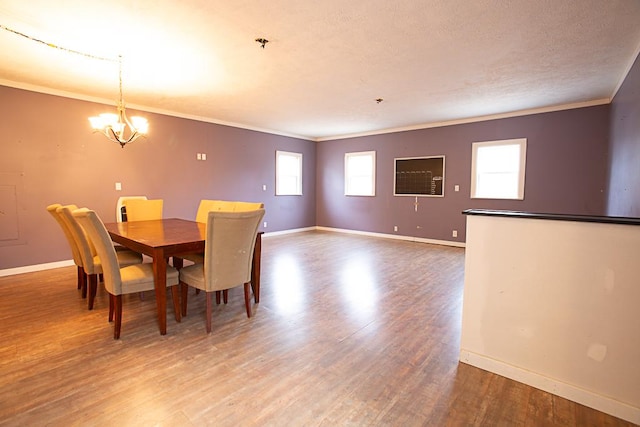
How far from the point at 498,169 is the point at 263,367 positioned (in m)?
5.47

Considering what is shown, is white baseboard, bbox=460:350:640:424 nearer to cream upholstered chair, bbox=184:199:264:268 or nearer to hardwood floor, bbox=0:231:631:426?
hardwood floor, bbox=0:231:631:426

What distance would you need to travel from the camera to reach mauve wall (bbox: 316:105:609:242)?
475cm

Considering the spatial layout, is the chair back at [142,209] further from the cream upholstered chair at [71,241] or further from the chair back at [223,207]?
the cream upholstered chair at [71,241]

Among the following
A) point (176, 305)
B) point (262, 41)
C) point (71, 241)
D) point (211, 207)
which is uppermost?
point (262, 41)

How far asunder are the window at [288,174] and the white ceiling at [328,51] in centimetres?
259

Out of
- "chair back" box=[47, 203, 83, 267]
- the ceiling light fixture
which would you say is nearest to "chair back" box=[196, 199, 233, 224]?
"chair back" box=[47, 203, 83, 267]

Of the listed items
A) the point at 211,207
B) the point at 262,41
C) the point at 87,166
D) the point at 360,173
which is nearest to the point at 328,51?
the point at 262,41

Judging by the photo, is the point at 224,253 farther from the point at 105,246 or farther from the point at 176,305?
the point at 105,246

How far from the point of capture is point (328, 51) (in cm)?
297

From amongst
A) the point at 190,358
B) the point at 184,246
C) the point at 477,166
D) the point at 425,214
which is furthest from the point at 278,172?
the point at 190,358

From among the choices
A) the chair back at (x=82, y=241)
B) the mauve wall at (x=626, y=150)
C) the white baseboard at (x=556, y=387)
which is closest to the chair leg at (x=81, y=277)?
the chair back at (x=82, y=241)

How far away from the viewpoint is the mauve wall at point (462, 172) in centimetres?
475

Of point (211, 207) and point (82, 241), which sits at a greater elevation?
point (211, 207)

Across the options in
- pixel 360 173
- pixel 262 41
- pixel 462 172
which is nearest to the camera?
pixel 262 41
